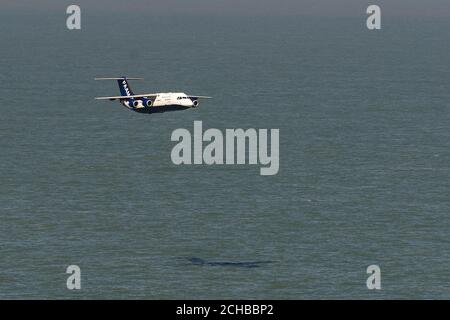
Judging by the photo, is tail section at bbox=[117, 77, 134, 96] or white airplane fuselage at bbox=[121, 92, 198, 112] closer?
white airplane fuselage at bbox=[121, 92, 198, 112]

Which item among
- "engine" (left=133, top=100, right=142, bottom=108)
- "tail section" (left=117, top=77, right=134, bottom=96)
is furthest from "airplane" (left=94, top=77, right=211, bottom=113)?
"tail section" (left=117, top=77, right=134, bottom=96)

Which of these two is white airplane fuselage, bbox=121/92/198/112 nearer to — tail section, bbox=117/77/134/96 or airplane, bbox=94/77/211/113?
airplane, bbox=94/77/211/113

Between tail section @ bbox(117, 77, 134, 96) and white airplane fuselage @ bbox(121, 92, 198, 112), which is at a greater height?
tail section @ bbox(117, 77, 134, 96)

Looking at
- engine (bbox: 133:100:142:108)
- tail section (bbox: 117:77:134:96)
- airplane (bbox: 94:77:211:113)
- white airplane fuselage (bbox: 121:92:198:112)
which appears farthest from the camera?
tail section (bbox: 117:77:134:96)

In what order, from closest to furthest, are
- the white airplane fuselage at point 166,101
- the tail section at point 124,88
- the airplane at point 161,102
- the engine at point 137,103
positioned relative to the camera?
the airplane at point 161,102
the white airplane fuselage at point 166,101
the engine at point 137,103
the tail section at point 124,88

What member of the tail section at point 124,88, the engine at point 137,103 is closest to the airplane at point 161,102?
the engine at point 137,103

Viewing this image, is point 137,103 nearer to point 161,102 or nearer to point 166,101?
point 161,102

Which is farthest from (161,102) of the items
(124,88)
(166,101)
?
(124,88)

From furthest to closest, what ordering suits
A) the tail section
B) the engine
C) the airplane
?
the tail section → the engine → the airplane

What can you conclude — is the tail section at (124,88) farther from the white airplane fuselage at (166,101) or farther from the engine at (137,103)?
the white airplane fuselage at (166,101)

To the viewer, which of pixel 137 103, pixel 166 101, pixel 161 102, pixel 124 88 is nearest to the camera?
pixel 161 102
